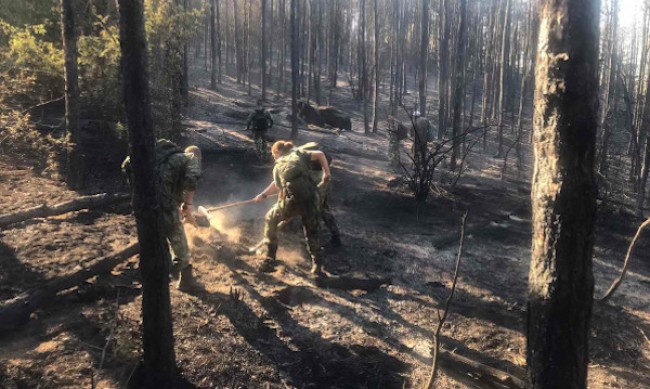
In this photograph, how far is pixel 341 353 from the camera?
15.3ft

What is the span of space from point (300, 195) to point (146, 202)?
2.93 meters

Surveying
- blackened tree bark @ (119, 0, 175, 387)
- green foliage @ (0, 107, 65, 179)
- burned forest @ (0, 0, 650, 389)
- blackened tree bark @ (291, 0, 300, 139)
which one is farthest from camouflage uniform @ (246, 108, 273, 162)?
blackened tree bark @ (119, 0, 175, 387)

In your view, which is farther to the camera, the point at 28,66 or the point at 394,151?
the point at 394,151

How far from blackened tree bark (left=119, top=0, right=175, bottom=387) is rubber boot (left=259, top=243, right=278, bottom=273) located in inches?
104

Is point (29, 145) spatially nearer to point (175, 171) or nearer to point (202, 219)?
point (202, 219)

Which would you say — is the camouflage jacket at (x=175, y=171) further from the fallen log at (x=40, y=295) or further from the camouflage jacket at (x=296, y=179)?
the camouflage jacket at (x=296, y=179)

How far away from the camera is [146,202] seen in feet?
11.8

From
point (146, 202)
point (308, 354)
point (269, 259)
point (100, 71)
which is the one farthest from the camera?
point (100, 71)

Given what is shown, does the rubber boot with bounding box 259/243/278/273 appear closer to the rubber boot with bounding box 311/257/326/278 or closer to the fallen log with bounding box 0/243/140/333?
the rubber boot with bounding box 311/257/326/278

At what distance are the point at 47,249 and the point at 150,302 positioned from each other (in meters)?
3.26

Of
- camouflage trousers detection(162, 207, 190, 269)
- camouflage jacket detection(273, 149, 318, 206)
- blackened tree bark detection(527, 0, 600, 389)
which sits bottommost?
camouflage trousers detection(162, 207, 190, 269)

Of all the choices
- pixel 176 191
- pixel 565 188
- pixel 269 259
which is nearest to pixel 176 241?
pixel 176 191

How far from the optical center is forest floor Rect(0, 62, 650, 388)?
417 centimetres

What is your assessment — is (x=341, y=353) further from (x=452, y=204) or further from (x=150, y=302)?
(x=452, y=204)
